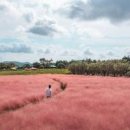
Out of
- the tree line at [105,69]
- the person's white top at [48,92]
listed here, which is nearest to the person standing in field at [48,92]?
the person's white top at [48,92]

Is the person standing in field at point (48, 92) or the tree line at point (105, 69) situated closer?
the person standing in field at point (48, 92)

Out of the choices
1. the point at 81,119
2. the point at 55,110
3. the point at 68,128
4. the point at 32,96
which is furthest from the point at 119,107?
the point at 32,96

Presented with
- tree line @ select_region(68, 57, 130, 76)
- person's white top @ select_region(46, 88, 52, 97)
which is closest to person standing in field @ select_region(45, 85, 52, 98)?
person's white top @ select_region(46, 88, 52, 97)

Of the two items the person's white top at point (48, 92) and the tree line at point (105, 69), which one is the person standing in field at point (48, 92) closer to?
the person's white top at point (48, 92)

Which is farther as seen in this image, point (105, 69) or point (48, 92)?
point (105, 69)

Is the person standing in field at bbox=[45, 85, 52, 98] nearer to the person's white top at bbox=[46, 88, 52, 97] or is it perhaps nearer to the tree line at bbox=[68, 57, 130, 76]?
the person's white top at bbox=[46, 88, 52, 97]

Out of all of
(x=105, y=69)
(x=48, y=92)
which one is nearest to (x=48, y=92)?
(x=48, y=92)

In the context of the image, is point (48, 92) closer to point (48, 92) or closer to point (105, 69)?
point (48, 92)

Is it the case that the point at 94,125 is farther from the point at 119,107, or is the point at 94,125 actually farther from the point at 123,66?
the point at 123,66

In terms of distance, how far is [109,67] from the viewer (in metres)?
133

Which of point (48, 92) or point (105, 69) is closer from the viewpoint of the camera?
point (48, 92)

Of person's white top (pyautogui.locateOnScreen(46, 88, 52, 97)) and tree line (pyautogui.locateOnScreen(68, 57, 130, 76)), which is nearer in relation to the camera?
person's white top (pyautogui.locateOnScreen(46, 88, 52, 97))

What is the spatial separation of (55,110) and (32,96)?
417 inches

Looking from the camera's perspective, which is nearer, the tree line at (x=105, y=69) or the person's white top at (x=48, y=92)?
the person's white top at (x=48, y=92)
